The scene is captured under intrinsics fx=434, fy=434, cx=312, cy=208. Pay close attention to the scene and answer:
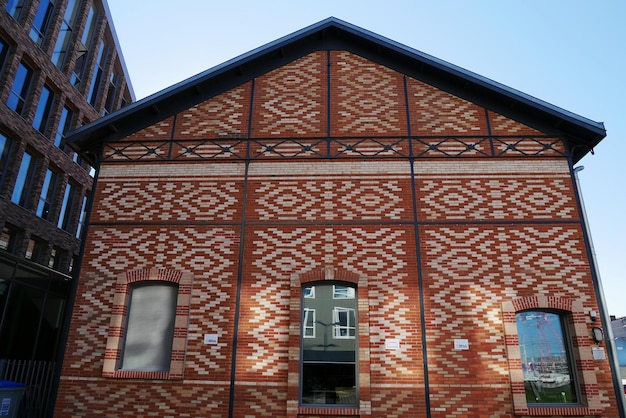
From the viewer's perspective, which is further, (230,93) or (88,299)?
(230,93)

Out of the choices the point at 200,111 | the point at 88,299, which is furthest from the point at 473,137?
the point at 88,299

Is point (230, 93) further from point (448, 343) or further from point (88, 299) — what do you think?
point (448, 343)

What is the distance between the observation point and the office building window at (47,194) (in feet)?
53.6

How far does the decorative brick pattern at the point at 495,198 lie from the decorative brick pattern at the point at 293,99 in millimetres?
3070

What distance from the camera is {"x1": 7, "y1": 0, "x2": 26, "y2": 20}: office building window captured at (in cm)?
1518

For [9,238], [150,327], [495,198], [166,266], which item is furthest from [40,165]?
[495,198]

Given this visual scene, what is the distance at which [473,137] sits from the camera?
10.3 metres

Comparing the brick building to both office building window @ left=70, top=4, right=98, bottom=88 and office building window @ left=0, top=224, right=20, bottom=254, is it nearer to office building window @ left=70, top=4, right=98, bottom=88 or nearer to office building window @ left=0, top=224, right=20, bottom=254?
office building window @ left=0, top=224, right=20, bottom=254

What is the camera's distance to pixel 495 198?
966cm

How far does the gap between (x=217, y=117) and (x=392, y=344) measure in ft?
22.0

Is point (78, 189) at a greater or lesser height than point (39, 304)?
greater

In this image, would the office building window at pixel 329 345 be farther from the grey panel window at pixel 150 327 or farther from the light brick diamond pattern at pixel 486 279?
the grey panel window at pixel 150 327

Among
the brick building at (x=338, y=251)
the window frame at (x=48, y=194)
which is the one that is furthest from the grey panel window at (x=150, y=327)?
the window frame at (x=48, y=194)

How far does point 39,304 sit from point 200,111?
28.9 feet
